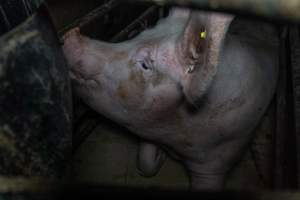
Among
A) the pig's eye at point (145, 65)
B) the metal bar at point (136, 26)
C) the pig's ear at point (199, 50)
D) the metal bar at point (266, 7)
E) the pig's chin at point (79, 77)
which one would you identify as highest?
the metal bar at point (266, 7)

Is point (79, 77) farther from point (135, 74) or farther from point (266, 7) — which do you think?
point (266, 7)

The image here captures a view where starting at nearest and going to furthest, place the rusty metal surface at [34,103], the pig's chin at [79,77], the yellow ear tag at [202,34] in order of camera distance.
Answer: the rusty metal surface at [34,103]
the yellow ear tag at [202,34]
the pig's chin at [79,77]

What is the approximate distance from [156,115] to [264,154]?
567 mm

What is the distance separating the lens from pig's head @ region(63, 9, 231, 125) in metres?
1.32

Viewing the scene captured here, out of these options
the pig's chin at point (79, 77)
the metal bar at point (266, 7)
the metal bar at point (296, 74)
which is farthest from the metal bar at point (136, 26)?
the metal bar at point (266, 7)

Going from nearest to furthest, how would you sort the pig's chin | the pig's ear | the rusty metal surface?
1. the rusty metal surface
2. the pig's ear
3. the pig's chin

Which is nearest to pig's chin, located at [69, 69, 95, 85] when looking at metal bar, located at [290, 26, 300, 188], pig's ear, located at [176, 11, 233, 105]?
pig's ear, located at [176, 11, 233, 105]

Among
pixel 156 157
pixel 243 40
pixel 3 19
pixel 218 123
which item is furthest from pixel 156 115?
pixel 3 19

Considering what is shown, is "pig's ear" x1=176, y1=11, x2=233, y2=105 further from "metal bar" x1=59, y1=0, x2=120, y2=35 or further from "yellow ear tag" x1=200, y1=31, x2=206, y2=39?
"metal bar" x1=59, y1=0, x2=120, y2=35

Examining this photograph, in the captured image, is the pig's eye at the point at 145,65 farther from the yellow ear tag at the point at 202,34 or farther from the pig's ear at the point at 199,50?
the yellow ear tag at the point at 202,34

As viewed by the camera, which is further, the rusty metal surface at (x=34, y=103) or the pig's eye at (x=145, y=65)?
the pig's eye at (x=145, y=65)

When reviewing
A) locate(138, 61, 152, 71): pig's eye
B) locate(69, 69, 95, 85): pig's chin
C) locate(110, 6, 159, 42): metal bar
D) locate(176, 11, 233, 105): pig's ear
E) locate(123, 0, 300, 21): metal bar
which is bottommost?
locate(110, 6, 159, 42): metal bar

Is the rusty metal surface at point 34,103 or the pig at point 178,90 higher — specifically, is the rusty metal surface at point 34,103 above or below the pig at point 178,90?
above

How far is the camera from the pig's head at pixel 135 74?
4.33ft
